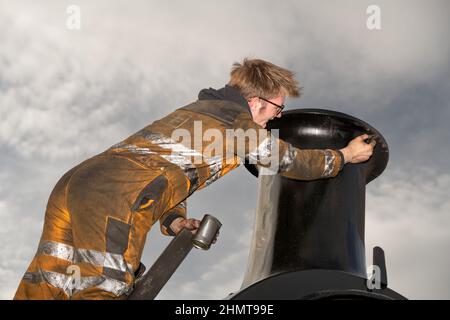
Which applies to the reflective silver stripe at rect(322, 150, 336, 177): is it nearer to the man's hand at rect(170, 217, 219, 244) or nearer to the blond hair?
the blond hair

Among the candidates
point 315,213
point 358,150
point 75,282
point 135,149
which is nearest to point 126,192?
point 135,149

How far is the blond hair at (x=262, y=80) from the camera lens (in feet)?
9.79

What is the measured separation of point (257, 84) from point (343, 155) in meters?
0.61

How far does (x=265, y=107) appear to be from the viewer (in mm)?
2996

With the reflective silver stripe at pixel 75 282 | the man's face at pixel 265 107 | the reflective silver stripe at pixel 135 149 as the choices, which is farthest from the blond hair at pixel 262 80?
the reflective silver stripe at pixel 75 282

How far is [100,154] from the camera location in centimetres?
259

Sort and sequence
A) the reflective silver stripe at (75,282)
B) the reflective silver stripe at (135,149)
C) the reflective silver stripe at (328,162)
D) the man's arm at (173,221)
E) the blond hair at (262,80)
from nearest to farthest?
the reflective silver stripe at (75,282) < the reflective silver stripe at (135,149) < the reflective silver stripe at (328,162) < the blond hair at (262,80) < the man's arm at (173,221)

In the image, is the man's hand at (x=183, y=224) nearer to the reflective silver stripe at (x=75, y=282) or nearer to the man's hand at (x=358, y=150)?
the reflective silver stripe at (x=75, y=282)

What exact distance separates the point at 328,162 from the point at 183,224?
93 cm

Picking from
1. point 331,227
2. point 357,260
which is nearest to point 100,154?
point 331,227

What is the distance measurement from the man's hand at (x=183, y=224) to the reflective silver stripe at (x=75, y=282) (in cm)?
78

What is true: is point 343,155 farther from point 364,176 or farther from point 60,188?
point 60,188

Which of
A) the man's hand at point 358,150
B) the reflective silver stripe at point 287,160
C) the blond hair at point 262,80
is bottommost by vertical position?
the reflective silver stripe at point 287,160
